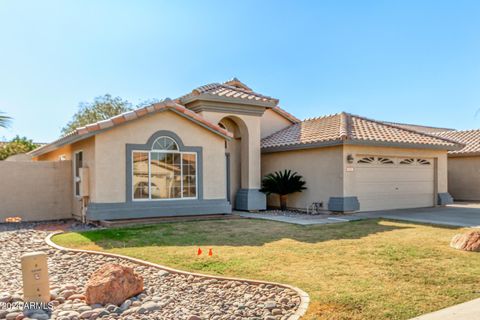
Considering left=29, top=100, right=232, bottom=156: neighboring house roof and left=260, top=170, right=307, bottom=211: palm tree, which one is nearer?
left=29, top=100, right=232, bottom=156: neighboring house roof

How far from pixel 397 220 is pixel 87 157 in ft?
39.4

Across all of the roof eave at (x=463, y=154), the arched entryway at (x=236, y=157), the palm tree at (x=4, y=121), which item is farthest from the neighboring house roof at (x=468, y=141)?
the palm tree at (x=4, y=121)

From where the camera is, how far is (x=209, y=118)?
60.6ft

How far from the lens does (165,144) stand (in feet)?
50.4

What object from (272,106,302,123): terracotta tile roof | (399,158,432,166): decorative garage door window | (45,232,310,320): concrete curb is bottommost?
(45,232,310,320): concrete curb

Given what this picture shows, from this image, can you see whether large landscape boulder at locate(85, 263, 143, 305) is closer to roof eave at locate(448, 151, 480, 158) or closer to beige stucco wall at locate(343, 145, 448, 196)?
beige stucco wall at locate(343, 145, 448, 196)

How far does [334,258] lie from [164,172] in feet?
27.7

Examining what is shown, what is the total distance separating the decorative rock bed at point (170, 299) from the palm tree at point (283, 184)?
37.9 ft

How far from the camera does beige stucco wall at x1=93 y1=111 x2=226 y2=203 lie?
1410 cm

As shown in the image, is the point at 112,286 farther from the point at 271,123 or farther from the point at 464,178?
the point at 464,178

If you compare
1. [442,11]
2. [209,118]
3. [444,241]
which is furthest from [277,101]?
[444,241]

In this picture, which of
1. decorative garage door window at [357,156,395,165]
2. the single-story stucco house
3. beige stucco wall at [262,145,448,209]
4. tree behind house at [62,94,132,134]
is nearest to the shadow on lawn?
the single-story stucco house

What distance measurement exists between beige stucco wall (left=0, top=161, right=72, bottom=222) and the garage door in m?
12.9

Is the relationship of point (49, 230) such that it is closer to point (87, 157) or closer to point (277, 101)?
point (87, 157)
